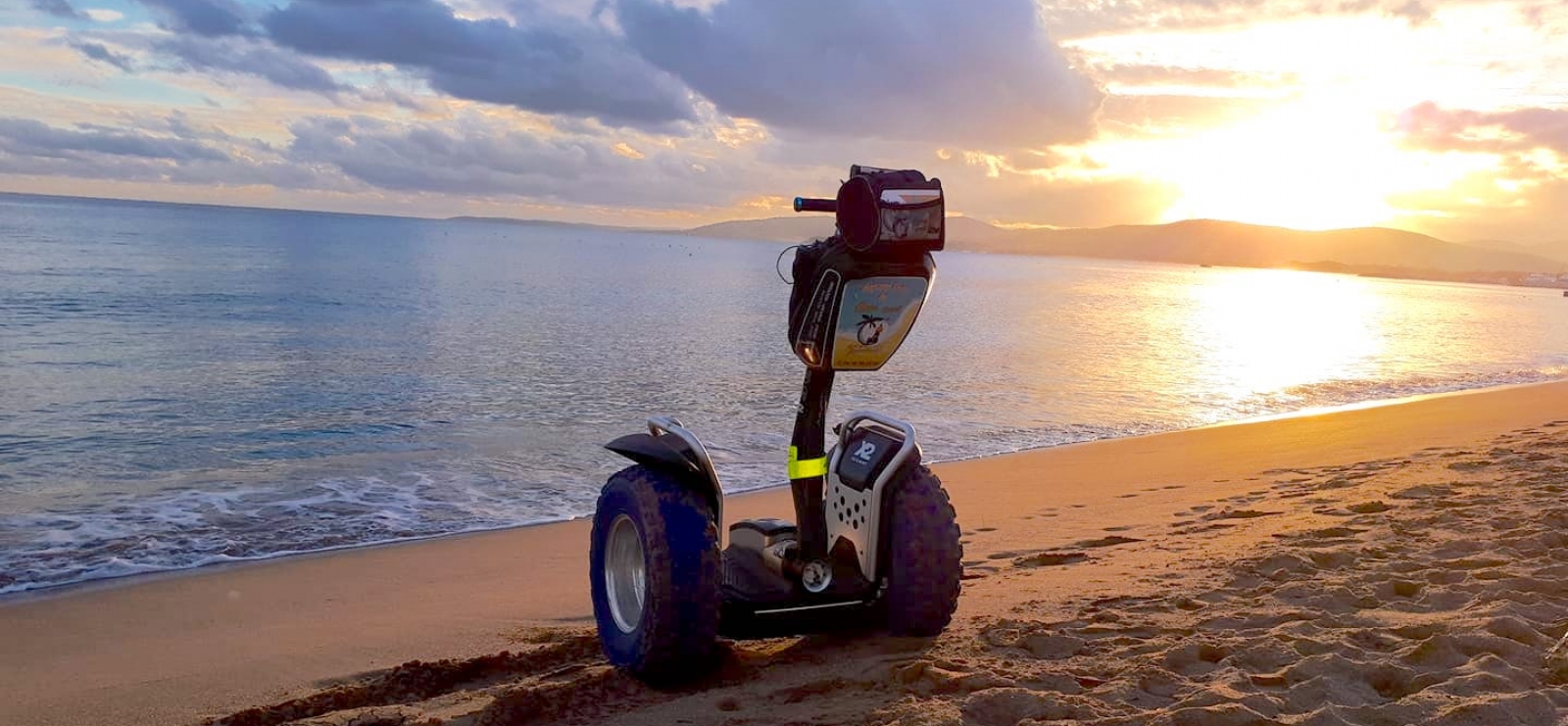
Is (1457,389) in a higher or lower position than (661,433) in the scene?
lower

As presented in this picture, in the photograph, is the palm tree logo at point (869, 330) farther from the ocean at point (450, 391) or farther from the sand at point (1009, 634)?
the ocean at point (450, 391)

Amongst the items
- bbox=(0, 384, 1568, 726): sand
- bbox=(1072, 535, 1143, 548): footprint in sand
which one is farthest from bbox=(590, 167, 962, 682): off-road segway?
bbox=(1072, 535, 1143, 548): footprint in sand

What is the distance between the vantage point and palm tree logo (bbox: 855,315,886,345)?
13.5 feet

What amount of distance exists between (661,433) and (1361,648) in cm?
275

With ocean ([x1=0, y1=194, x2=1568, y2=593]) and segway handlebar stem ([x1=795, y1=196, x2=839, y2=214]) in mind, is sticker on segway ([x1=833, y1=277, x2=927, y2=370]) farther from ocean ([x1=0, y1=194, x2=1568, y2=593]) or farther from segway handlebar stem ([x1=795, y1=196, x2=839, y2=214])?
ocean ([x1=0, y1=194, x2=1568, y2=593])

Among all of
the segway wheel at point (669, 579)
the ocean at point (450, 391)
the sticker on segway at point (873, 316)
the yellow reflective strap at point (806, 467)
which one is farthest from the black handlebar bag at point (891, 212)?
the ocean at point (450, 391)

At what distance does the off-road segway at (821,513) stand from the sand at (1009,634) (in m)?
0.19

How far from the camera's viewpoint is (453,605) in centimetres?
623

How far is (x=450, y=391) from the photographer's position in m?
17.4

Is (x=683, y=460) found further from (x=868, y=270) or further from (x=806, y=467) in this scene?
(x=868, y=270)

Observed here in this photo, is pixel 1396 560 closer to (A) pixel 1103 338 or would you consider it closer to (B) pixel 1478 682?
(B) pixel 1478 682

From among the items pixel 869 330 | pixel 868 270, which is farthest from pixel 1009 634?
pixel 868 270

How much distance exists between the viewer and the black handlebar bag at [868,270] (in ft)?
13.1

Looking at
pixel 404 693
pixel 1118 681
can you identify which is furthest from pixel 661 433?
Result: pixel 1118 681
